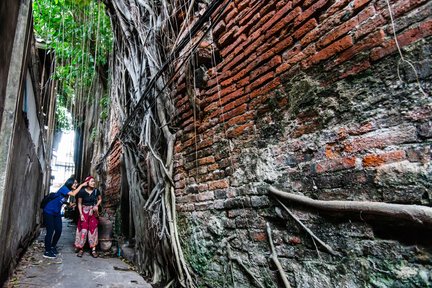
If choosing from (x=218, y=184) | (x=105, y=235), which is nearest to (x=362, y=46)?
(x=218, y=184)

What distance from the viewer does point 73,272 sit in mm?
3379

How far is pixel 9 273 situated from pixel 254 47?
3151 millimetres

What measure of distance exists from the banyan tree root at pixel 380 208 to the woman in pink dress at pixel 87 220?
13.0 ft

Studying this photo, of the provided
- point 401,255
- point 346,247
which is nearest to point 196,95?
point 346,247

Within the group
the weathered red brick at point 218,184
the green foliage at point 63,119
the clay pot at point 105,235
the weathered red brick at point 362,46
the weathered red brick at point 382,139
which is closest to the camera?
the weathered red brick at point 382,139

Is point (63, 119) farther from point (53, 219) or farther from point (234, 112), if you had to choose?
point (234, 112)

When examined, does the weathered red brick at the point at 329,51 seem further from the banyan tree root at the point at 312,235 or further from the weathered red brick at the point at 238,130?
the banyan tree root at the point at 312,235

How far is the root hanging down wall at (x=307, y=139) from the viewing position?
3.97ft

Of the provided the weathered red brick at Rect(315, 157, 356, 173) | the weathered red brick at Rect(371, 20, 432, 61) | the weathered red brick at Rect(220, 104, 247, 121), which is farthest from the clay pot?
the weathered red brick at Rect(371, 20, 432, 61)

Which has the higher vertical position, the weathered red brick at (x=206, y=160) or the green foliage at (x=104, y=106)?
the green foliage at (x=104, y=106)

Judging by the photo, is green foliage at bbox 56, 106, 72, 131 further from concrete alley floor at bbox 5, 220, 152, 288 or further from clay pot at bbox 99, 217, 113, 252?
concrete alley floor at bbox 5, 220, 152, 288

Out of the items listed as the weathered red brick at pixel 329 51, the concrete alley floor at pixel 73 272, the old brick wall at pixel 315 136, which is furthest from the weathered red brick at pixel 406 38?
the concrete alley floor at pixel 73 272

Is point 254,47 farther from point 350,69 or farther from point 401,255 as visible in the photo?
point 401,255

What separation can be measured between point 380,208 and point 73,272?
3463mm
